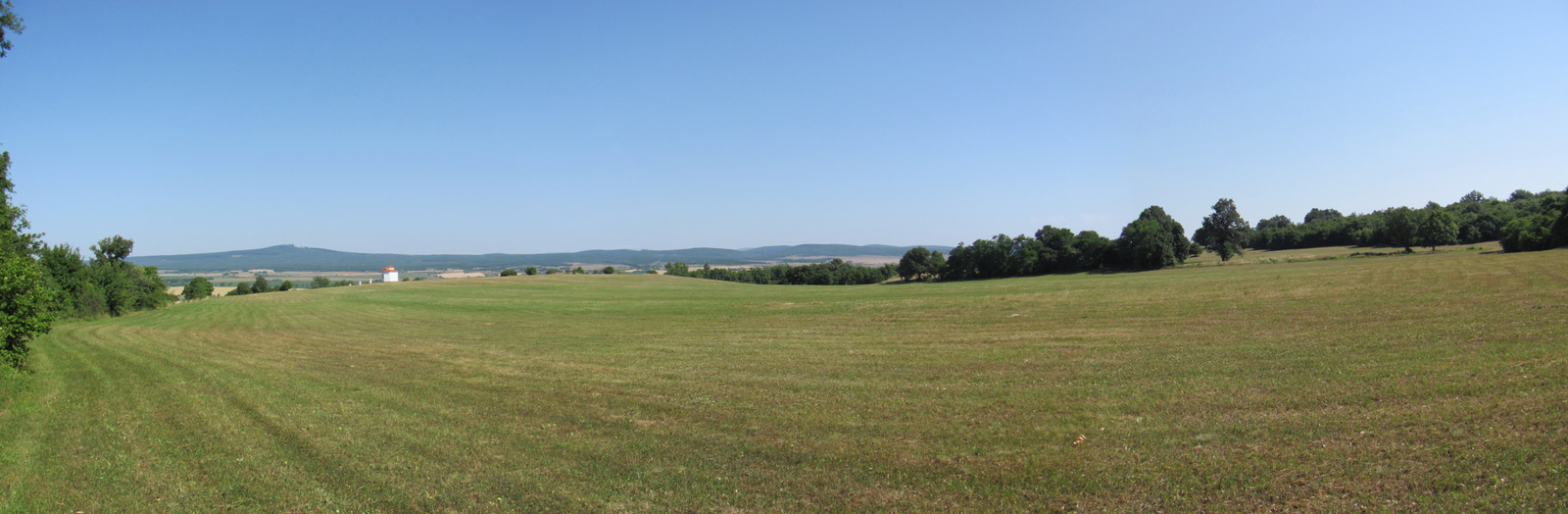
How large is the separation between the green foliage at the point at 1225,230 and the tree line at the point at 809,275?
53629mm

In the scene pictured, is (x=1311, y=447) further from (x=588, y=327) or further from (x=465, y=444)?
(x=588, y=327)

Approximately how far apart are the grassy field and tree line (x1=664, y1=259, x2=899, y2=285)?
312ft

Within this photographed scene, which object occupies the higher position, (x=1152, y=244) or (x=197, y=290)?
(x=1152, y=244)

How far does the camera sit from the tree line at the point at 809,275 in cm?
11762

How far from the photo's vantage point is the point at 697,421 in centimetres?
1103

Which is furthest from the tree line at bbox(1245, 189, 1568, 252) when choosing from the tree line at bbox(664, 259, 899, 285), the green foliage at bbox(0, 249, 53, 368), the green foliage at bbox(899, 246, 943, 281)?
the green foliage at bbox(0, 249, 53, 368)

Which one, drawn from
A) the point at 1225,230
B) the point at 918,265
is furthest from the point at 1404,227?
the point at 918,265

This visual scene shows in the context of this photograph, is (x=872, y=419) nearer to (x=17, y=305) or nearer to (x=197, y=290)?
(x=17, y=305)

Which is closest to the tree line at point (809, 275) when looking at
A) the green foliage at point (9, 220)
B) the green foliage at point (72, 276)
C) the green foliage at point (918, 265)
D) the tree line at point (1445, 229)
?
the green foliage at point (918, 265)

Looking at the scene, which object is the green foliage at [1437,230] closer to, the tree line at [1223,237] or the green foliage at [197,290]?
the tree line at [1223,237]

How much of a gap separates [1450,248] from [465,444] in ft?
297

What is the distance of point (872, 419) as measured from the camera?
10680 mm

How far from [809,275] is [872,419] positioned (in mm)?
108313

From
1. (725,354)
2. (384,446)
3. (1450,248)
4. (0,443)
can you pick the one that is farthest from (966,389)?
(1450,248)
